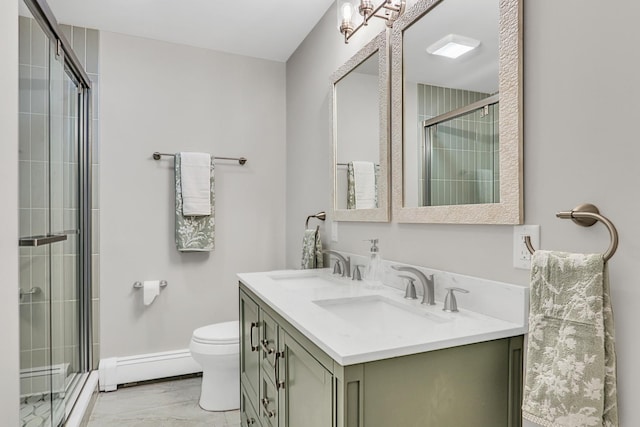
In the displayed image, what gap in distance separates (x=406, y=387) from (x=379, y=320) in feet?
1.51

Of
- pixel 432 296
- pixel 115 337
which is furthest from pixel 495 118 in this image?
pixel 115 337

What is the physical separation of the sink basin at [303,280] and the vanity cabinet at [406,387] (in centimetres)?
48

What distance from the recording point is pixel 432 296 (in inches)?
52.3

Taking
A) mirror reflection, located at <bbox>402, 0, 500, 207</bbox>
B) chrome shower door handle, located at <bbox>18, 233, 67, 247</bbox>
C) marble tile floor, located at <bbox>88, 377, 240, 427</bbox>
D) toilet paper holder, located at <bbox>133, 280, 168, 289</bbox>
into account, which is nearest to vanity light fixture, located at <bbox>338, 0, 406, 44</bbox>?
mirror reflection, located at <bbox>402, 0, 500, 207</bbox>

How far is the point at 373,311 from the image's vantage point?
1.44m

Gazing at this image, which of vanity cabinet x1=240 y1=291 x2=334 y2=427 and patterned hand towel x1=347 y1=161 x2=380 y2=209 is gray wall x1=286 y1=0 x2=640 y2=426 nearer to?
patterned hand towel x1=347 y1=161 x2=380 y2=209

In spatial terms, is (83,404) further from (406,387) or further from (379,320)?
(406,387)

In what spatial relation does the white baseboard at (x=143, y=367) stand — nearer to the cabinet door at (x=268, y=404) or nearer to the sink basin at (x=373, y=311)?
the cabinet door at (x=268, y=404)

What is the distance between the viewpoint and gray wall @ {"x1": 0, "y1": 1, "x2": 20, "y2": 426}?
1210 millimetres

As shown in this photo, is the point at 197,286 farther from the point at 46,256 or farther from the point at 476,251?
the point at 476,251

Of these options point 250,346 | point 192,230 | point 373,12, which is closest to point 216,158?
point 192,230

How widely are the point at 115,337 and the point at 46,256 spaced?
3.07 feet

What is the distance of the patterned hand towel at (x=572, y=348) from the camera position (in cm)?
81

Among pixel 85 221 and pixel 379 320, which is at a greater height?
pixel 85 221
